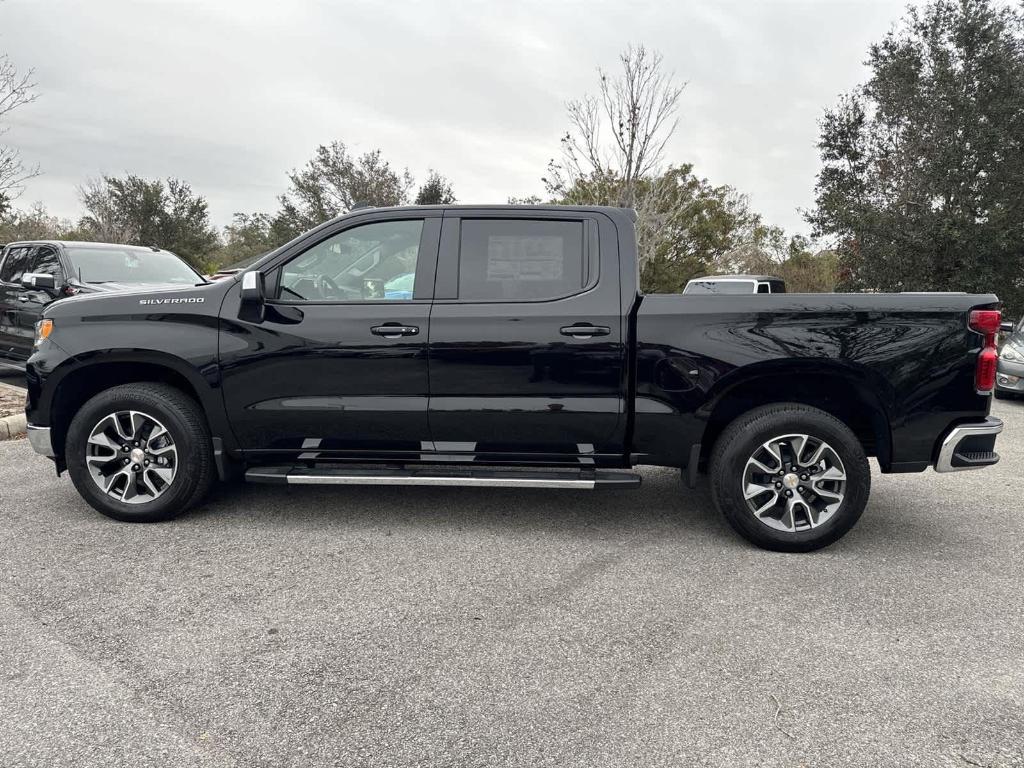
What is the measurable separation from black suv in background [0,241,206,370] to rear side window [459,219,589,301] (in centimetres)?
538

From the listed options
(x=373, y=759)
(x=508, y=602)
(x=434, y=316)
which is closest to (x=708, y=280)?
(x=434, y=316)

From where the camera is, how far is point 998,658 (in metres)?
2.73

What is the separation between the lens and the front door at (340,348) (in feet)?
12.9

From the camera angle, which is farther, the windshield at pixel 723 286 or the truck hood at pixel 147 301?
the windshield at pixel 723 286

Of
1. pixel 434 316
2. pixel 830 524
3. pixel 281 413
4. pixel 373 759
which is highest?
pixel 434 316

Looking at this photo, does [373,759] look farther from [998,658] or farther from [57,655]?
[998,658]

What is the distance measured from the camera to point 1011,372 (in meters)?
8.84

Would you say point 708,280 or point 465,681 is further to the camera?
point 708,280

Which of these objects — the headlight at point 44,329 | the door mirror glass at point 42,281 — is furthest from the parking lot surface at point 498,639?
the door mirror glass at point 42,281

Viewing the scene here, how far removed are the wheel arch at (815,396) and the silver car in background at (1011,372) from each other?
638 cm

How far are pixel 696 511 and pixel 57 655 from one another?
11.6 feet

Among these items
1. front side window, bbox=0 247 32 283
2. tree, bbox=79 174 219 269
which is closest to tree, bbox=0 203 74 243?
tree, bbox=79 174 219 269

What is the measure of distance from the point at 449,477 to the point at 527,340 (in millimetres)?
901

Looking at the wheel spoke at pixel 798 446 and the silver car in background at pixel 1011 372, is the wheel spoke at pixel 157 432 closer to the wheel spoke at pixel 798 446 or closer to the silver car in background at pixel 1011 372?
the wheel spoke at pixel 798 446
